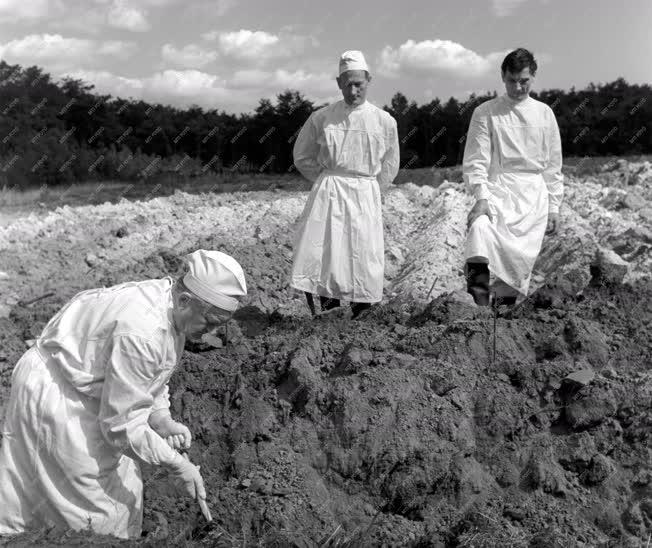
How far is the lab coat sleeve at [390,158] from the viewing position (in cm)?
656

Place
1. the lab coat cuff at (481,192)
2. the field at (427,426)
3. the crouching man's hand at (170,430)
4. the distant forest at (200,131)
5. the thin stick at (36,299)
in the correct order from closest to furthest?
1. the crouching man's hand at (170,430)
2. the field at (427,426)
3. the lab coat cuff at (481,192)
4. the thin stick at (36,299)
5. the distant forest at (200,131)

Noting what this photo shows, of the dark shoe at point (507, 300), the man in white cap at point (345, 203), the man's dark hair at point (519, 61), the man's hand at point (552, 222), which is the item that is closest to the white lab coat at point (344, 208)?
the man in white cap at point (345, 203)

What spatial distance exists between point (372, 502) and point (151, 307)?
1417 mm

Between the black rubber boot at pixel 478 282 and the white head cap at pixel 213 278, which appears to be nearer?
the white head cap at pixel 213 278

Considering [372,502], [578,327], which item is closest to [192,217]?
[578,327]

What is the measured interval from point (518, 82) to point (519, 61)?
185 mm

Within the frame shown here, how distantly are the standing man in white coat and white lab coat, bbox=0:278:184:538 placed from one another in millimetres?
3057

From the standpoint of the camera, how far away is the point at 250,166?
24.1 meters

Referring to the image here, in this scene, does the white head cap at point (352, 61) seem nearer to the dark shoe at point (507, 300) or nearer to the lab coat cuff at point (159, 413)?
the dark shoe at point (507, 300)

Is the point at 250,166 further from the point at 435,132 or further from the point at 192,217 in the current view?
the point at 192,217

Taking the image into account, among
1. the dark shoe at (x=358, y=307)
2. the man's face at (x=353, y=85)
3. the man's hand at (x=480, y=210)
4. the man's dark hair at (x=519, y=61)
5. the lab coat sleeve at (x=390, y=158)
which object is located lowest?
the dark shoe at (x=358, y=307)

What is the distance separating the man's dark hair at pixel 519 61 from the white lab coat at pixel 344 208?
1214mm

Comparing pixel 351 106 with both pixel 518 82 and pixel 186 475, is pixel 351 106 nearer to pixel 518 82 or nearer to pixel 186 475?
pixel 518 82

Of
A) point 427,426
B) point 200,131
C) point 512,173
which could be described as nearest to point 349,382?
point 427,426
